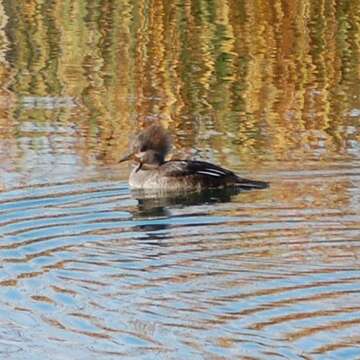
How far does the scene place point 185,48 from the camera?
663 inches

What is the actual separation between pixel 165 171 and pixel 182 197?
1.29 feet

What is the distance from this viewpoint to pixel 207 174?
38.5ft

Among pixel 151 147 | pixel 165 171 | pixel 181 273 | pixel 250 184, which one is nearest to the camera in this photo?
pixel 181 273

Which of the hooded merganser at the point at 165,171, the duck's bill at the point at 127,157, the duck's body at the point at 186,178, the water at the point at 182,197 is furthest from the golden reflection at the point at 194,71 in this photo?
the duck's body at the point at 186,178

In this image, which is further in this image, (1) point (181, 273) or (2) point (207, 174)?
(2) point (207, 174)

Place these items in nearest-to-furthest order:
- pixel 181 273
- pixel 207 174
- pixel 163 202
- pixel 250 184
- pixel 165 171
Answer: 1. pixel 181 273
2. pixel 250 184
3. pixel 163 202
4. pixel 207 174
5. pixel 165 171

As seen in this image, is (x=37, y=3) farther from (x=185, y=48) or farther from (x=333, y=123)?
(x=333, y=123)

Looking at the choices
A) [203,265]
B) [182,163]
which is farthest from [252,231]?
[182,163]

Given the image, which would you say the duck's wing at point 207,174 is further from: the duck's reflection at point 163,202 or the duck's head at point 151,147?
the duck's head at point 151,147

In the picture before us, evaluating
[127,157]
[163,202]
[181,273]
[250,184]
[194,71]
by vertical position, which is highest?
[194,71]

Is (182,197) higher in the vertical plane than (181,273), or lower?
higher

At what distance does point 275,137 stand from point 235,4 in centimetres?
570

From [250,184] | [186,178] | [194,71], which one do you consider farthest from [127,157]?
[194,71]

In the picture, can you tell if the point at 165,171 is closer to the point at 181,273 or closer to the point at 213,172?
the point at 213,172
